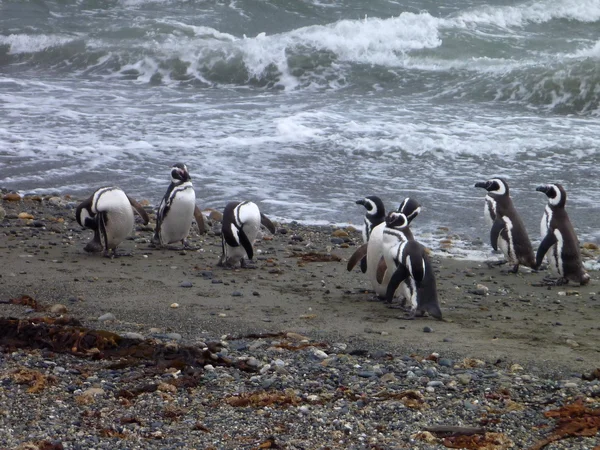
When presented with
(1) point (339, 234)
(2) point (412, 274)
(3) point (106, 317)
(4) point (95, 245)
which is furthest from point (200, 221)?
(3) point (106, 317)

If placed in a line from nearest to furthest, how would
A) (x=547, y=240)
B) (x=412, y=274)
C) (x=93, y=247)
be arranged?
(x=412, y=274) < (x=93, y=247) < (x=547, y=240)

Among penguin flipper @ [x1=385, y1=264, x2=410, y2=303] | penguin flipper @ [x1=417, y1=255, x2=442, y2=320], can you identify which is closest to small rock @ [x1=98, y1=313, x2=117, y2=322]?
penguin flipper @ [x1=385, y1=264, x2=410, y2=303]

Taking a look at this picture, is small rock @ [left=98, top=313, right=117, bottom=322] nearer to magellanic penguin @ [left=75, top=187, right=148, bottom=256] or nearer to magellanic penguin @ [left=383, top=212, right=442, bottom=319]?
magellanic penguin @ [left=383, top=212, right=442, bottom=319]

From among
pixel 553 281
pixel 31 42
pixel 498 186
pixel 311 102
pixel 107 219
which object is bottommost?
pixel 553 281

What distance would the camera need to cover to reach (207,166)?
38.5 feet

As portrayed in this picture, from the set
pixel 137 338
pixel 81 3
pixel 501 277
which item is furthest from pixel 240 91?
pixel 137 338

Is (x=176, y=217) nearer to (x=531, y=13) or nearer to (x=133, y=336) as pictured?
(x=133, y=336)

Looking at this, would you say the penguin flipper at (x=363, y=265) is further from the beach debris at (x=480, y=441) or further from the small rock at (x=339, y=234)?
the beach debris at (x=480, y=441)

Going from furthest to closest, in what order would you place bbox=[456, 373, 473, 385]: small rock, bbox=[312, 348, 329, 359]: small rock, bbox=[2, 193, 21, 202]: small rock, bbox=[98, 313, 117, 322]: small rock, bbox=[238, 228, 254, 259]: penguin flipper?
1. bbox=[2, 193, 21, 202]: small rock
2. bbox=[238, 228, 254, 259]: penguin flipper
3. bbox=[98, 313, 117, 322]: small rock
4. bbox=[312, 348, 329, 359]: small rock
5. bbox=[456, 373, 473, 385]: small rock

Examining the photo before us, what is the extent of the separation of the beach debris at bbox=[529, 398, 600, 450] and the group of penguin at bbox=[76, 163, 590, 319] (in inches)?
84.3

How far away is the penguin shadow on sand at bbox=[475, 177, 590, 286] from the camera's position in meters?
7.63

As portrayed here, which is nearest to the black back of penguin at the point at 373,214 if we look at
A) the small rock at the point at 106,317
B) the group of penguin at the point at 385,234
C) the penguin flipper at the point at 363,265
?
the group of penguin at the point at 385,234

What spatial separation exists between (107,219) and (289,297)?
6.17ft

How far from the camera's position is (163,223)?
8.18 metres
